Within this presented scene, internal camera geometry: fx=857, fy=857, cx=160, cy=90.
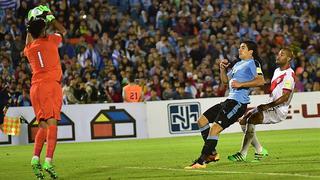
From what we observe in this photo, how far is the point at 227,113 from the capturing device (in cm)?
1385

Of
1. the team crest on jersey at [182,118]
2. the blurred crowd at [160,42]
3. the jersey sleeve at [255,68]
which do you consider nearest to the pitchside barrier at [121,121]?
the team crest on jersey at [182,118]

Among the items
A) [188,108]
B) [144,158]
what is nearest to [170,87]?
[188,108]

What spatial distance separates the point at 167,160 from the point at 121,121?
965cm

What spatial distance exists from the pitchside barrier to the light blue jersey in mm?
11466

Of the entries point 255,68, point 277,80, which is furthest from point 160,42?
point 255,68

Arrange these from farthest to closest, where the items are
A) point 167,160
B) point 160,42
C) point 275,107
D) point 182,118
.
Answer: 1. point 160,42
2. point 182,118
3. point 167,160
4. point 275,107

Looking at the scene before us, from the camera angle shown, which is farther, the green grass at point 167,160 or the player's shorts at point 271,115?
the player's shorts at point 271,115

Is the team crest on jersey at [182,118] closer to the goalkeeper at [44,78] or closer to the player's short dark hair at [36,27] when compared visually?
the goalkeeper at [44,78]

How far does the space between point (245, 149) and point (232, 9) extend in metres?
19.3

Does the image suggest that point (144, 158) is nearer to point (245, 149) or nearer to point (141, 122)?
point (245, 149)

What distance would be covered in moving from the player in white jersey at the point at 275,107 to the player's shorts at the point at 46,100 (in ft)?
12.6

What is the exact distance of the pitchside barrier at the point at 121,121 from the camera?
82.0 ft

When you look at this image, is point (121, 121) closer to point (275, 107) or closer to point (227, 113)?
point (275, 107)

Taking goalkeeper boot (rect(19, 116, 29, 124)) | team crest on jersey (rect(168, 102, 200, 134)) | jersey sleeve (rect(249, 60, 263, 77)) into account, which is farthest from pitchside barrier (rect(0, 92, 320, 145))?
jersey sleeve (rect(249, 60, 263, 77))
